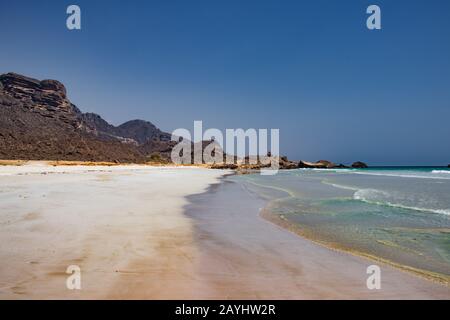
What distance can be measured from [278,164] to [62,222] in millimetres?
102214

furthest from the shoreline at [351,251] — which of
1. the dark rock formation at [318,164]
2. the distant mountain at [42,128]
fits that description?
the dark rock formation at [318,164]

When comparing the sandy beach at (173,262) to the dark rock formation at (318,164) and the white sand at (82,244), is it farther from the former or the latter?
the dark rock formation at (318,164)

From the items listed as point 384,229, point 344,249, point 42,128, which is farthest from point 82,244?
point 42,128

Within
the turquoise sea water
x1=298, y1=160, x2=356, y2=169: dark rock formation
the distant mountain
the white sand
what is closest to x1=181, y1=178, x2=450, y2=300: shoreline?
the white sand

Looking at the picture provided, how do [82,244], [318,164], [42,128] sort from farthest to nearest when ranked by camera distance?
[318,164] < [42,128] < [82,244]

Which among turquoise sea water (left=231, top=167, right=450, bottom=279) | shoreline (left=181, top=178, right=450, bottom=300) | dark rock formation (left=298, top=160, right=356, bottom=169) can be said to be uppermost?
shoreline (left=181, top=178, right=450, bottom=300)

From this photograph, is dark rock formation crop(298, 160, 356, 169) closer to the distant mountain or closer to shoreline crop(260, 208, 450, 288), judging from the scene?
the distant mountain

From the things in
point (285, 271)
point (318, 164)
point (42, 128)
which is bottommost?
point (318, 164)

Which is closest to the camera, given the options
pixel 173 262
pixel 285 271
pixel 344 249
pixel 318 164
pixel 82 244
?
pixel 285 271

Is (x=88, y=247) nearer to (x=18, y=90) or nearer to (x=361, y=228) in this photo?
(x=361, y=228)

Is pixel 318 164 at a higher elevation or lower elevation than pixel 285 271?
lower

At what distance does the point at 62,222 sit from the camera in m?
7.84

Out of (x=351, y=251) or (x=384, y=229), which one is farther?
(x=384, y=229)

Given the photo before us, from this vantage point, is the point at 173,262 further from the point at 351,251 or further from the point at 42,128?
the point at 42,128
